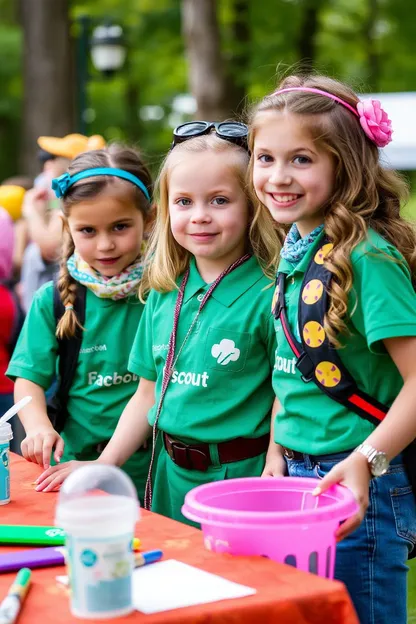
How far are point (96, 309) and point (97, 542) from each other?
190 cm

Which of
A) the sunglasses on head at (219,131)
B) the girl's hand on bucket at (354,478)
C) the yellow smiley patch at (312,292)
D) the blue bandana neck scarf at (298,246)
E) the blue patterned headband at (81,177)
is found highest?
the sunglasses on head at (219,131)

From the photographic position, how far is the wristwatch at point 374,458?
2338mm

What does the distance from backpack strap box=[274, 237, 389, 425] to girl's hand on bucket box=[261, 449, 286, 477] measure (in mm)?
387

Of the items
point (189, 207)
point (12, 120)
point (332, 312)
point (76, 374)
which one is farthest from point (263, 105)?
point (12, 120)

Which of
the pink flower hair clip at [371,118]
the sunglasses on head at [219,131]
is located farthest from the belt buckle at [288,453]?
the sunglasses on head at [219,131]

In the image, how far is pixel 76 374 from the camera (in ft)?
11.8

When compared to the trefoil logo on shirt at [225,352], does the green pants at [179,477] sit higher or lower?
lower

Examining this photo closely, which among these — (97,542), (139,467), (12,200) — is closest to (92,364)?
(139,467)

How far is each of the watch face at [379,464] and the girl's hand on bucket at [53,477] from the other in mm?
948

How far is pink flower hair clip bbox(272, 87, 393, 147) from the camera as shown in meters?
2.68

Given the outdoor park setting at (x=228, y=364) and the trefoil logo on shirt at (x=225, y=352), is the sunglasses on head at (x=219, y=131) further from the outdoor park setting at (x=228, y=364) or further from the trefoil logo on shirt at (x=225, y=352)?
the trefoil logo on shirt at (x=225, y=352)

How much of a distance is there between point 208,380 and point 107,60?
1282 cm

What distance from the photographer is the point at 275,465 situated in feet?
9.53

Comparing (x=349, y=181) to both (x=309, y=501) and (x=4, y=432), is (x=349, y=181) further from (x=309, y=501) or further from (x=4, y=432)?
(x=4, y=432)
